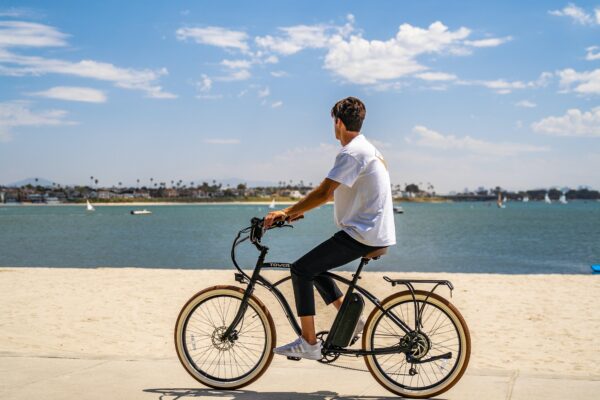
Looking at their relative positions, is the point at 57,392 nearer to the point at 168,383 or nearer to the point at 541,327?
the point at 168,383

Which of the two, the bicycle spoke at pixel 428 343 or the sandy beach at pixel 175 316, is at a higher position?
the bicycle spoke at pixel 428 343

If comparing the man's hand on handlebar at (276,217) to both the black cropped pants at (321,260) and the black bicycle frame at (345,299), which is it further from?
the black cropped pants at (321,260)

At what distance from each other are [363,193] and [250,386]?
181 centimetres

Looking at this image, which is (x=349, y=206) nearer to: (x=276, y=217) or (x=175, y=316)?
(x=276, y=217)

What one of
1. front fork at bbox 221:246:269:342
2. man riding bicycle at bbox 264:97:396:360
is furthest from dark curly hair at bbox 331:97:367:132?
front fork at bbox 221:246:269:342

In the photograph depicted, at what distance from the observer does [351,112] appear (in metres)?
4.93

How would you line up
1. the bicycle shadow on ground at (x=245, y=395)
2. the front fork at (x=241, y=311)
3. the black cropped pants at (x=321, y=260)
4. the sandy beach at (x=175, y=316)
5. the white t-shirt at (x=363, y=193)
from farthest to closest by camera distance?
the sandy beach at (x=175, y=316), the front fork at (x=241, y=311), the bicycle shadow on ground at (x=245, y=395), the black cropped pants at (x=321, y=260), the white t-shirt at (x=363, y=193)

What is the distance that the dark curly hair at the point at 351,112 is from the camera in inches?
194

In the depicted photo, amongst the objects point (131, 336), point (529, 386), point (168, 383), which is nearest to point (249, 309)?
point (168, 383)

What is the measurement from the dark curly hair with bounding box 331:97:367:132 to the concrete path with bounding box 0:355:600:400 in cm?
199

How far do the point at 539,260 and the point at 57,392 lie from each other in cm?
4520

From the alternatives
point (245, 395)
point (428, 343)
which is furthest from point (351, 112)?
point (245, 395)

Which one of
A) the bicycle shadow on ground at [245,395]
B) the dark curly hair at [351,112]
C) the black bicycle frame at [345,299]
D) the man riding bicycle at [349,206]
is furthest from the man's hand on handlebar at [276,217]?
the bicycle shadow on ground at [245,395]

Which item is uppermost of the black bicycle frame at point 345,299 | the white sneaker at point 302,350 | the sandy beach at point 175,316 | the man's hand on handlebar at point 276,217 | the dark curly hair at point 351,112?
the dark curly hair at point 351,112
